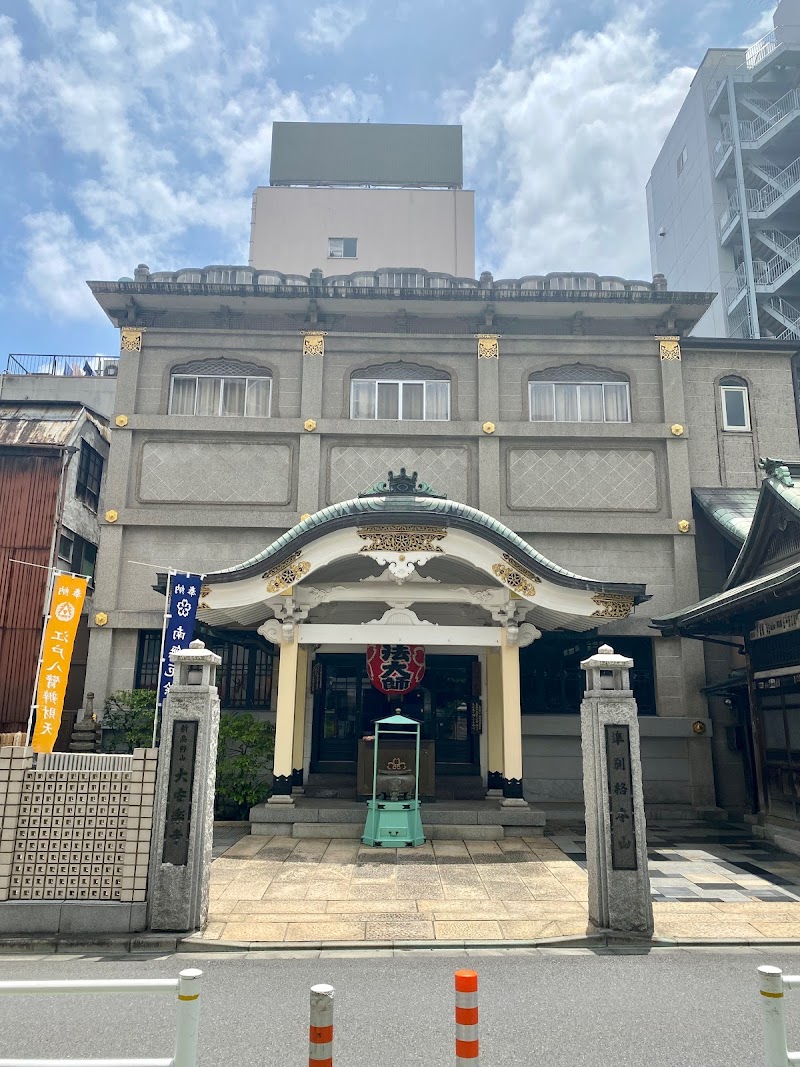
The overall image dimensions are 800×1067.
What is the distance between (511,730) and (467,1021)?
1123 centimetres

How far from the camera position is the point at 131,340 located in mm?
20453

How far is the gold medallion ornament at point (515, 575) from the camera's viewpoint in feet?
49.9

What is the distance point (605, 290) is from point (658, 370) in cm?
278

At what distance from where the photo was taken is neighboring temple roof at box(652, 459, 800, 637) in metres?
13.4

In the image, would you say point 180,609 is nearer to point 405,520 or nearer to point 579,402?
point 405,520

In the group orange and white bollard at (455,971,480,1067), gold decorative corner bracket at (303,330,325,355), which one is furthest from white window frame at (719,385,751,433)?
orange and white bollard at (455,971,480,1067)

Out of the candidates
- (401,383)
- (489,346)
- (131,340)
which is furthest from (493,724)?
(131,340)

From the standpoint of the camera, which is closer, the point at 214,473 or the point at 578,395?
the point at 214,473

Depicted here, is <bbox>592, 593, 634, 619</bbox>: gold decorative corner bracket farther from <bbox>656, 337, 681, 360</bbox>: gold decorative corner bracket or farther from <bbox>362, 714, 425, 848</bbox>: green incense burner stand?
<bbox>656, 337, 681, 360</bbox>: gold decorative corner bracket

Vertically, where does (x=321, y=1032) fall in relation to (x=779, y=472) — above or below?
below

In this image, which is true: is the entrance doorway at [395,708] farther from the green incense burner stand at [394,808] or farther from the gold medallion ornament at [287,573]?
the gold medallion ornament at [287,573]

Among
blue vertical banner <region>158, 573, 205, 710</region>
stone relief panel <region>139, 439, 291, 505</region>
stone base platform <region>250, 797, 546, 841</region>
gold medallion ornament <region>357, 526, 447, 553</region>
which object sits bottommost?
stone base platform <region>250, 797, 546, 841</region>

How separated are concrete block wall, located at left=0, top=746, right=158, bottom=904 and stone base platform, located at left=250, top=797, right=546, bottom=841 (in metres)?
6.19

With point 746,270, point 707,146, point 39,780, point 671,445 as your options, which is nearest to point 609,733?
point 39,780
